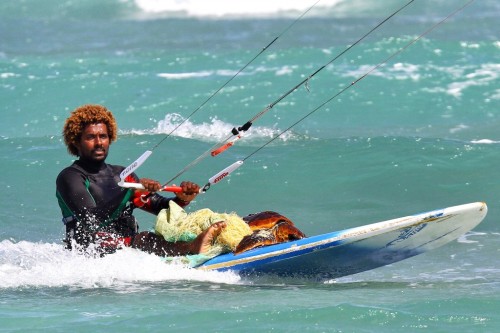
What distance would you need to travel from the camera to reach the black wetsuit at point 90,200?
26.2ft

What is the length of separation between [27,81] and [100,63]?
5.31 feet

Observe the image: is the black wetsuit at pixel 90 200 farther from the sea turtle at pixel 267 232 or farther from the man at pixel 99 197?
the sea turtle at pixel 267 232

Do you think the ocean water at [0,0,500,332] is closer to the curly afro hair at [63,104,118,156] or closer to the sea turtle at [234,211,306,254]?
the sea turtle at [234,211,306,254]

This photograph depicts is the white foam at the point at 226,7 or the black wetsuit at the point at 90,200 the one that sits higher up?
the white foam at the point at 226,7

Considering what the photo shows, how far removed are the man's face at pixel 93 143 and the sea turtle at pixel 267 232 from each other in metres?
1.20

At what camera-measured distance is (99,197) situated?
8.05 meters

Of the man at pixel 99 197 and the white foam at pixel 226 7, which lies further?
the white foam at pixel 226 7

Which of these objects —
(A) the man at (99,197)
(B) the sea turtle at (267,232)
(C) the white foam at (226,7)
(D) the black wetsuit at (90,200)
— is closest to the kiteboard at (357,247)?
(B) the sea turtle at (267,232)

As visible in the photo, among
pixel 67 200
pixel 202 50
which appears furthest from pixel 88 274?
pixel 202 50

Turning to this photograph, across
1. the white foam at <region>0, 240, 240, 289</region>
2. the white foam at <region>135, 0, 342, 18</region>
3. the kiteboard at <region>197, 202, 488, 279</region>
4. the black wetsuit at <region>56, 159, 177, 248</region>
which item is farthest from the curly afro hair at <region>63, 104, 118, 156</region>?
the white foam at <region>135, 0, 342, 18</region>

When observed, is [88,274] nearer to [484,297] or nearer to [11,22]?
[484,297]

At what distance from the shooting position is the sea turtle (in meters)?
8.11

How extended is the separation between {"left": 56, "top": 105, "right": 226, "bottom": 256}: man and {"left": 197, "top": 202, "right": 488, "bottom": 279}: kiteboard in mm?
389

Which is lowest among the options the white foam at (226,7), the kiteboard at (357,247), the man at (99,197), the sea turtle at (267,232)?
the kiteboard at (357,247)
